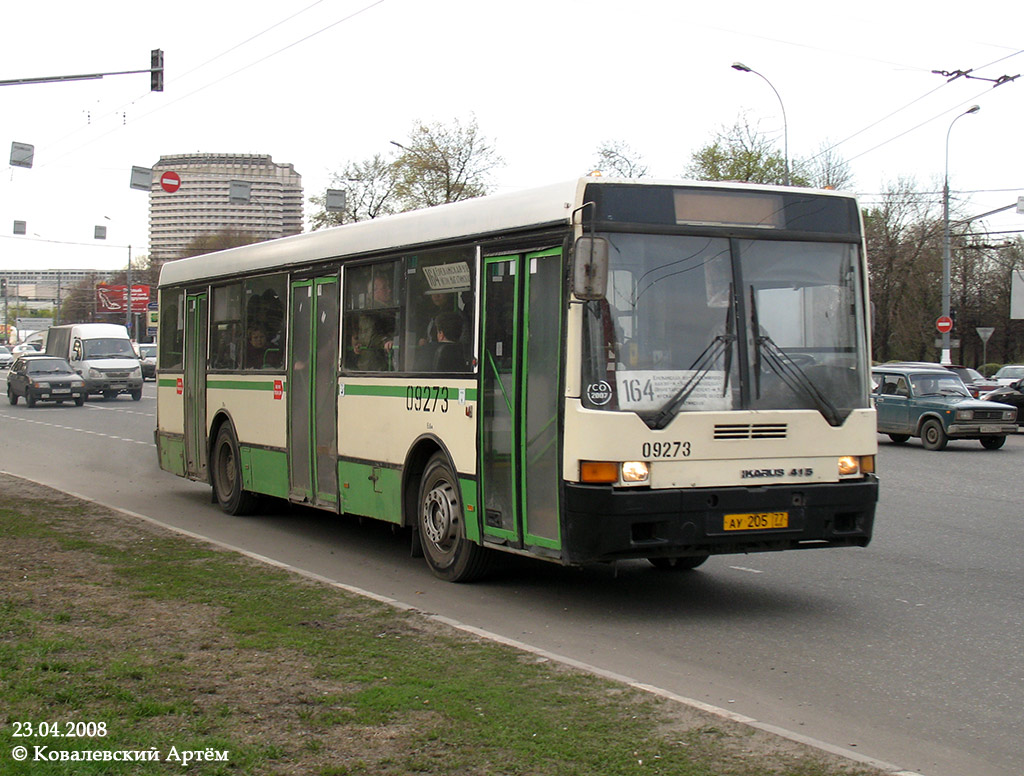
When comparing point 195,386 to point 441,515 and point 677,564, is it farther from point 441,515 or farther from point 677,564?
point 677,564

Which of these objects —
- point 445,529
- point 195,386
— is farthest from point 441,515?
point 195,386

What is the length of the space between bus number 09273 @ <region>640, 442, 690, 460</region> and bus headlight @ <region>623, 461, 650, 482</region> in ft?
0.24

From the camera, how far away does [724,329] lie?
27.3 ft

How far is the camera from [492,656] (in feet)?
22.1

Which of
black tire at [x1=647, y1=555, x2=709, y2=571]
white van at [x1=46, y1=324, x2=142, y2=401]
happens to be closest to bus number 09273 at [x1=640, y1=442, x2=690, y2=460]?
black tire at [x1=647, y1=555, x2=709, y2=571]

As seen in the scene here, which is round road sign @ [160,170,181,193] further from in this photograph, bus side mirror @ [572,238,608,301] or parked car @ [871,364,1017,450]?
bus side mirror @ [572,238,608,301]

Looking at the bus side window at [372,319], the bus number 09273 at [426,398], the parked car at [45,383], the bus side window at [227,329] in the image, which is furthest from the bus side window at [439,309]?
the parked car at [45,383]

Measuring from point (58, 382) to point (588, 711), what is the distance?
38.5 metres

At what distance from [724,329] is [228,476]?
785 centimetres

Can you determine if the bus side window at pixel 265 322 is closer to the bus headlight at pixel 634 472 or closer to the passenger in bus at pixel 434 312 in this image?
the passenger in bus at pixel 434 312

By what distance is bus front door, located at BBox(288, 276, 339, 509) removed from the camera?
11.7 m

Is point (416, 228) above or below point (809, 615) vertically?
above

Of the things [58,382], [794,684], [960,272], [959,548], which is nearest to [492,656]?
[794,684]

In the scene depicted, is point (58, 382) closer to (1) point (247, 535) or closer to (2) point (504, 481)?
(1) point (247, 535)
